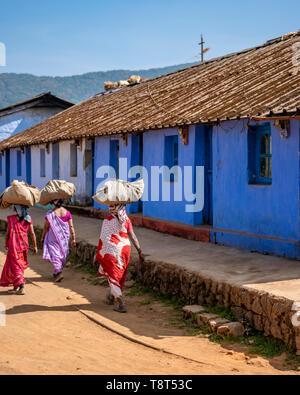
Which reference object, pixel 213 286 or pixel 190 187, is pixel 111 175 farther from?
pixel 213 286

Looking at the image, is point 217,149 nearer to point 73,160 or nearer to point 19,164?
point 73,160

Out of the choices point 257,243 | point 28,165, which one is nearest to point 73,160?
point 28,165

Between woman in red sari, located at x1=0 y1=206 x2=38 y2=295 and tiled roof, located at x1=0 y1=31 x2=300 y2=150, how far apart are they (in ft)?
12.1

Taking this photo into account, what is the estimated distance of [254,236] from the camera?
9945 millimetres

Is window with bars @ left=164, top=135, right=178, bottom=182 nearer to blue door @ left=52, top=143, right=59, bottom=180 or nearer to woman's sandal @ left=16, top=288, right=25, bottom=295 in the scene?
woman's sandal @ left=16, top=288, right=25, bottom=295

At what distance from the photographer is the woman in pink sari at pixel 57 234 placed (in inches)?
400

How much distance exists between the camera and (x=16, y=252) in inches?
365

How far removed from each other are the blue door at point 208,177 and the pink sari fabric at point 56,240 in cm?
321

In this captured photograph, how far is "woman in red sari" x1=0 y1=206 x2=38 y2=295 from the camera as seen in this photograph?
9.24m

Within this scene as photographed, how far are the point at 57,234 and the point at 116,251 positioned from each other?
243 centimetres

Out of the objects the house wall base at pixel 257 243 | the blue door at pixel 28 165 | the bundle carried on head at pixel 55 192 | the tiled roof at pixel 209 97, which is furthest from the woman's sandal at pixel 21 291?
the blue door at pixel 28 165

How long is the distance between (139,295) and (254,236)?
2.31 meters

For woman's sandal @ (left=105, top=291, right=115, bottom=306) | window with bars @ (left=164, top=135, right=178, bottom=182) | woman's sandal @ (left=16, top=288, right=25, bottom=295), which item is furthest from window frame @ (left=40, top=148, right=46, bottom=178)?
woman's sandal @ (left=105, top=291, right=115, bottom=306)
